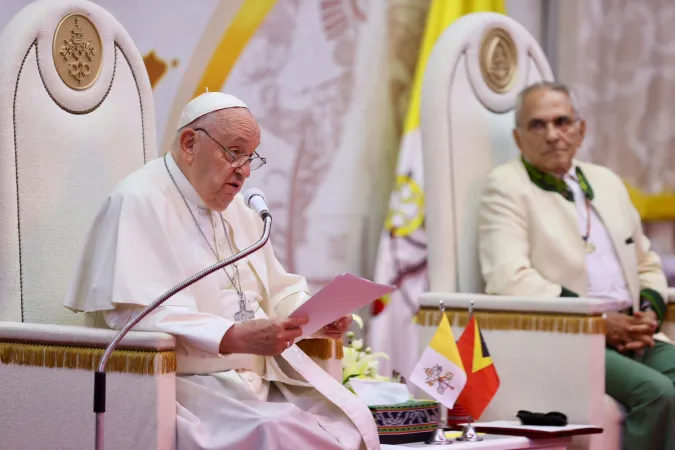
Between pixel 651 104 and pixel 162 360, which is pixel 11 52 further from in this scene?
pixel 651 104

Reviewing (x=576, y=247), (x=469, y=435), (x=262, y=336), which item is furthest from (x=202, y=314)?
(x=576, y=247)

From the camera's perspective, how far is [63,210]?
12.7 ft

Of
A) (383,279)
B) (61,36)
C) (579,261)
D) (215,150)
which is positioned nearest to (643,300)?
(579,261)

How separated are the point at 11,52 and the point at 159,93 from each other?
1687 millimetres

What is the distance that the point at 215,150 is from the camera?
3.59 m

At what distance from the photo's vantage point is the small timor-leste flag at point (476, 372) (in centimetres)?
440

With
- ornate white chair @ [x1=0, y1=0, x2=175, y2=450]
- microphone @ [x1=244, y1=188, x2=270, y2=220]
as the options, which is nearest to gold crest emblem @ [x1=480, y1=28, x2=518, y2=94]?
ornate white chair @ [x1=0, y1=0, x2=175, y2=450]

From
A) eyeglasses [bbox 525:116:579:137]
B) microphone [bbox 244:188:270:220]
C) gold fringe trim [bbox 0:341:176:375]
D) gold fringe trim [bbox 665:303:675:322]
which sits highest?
eyeglasses [bbox 525:116:579:137]

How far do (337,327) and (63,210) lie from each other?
0.99 m

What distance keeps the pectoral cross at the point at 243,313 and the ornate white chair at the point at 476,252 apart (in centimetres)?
134

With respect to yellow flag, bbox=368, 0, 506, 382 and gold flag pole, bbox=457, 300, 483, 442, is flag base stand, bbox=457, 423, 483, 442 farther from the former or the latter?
yellow flag, bbox=368, 0, 506, 382

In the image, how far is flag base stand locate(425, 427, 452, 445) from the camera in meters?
4.00

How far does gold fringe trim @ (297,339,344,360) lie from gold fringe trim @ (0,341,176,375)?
0.63m

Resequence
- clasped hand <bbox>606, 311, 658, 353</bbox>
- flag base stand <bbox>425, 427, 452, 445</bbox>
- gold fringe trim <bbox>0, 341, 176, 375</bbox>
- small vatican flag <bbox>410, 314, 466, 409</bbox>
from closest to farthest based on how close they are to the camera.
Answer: gold fringe trim <bbox>0, 341, 176, 375</bbox>, flag base stand <bbox>425, 427, 452, 445</bbox>, small vatican flag <bbox>410, 314, 466, 409</bbox>, clasped hand <bbox>606, 311, 658, 353</bbox>
